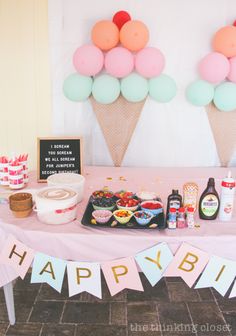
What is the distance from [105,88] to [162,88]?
38 centimetres

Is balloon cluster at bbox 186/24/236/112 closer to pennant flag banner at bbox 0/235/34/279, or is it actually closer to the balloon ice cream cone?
the balloon ice cream cone

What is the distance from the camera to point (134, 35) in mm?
2070

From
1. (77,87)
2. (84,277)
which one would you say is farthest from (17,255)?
(77,87)

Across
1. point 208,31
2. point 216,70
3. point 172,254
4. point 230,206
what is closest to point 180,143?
point 216,70

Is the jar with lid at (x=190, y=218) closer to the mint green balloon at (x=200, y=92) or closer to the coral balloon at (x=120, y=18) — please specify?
the mint green balloon at (x=200, y=92)

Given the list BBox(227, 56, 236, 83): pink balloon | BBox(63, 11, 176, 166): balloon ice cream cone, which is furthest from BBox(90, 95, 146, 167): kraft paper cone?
BBox(227, 56, 236, 83): pink balloon

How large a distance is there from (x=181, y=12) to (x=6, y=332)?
87.2 inches

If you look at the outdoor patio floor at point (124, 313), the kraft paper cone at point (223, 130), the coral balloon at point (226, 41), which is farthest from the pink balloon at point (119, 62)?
the outdoor patio floor at point (124, 313)

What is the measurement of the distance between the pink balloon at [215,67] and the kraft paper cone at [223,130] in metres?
0.26

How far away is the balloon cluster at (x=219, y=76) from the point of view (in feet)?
6.92

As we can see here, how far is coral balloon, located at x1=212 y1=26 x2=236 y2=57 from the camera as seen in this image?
2.09 meters

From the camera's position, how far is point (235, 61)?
215 cm

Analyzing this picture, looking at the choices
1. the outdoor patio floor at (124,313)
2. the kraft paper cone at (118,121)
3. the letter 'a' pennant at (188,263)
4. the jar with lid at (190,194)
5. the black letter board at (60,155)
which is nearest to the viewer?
the letter 'a' pennant at (188,263)

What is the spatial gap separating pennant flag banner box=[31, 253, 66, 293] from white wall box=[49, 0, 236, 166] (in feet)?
4.03
